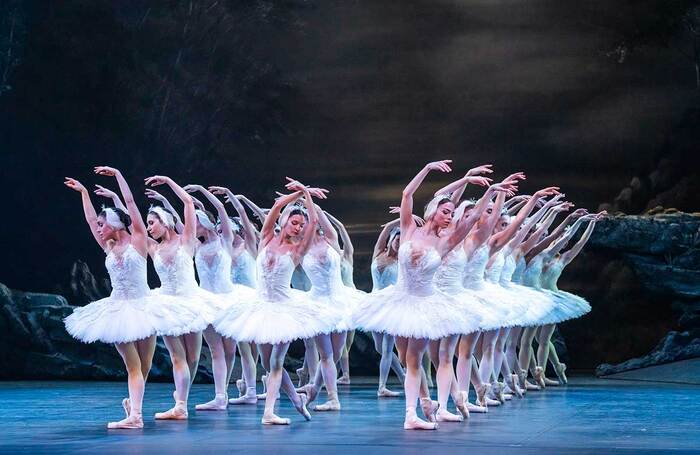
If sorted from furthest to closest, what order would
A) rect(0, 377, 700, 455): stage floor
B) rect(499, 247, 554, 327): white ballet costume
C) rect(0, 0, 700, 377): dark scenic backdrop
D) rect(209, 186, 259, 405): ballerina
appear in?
rect(0, 0, 700, 377): dark scenic backdrop
rect(499, 247, 554, 327): white ballet costume
rect(209, 186, 259, 405): ballerina
rect(0, 377, 700, 455): stage floor

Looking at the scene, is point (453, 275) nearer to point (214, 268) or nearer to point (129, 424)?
point (214, 268)

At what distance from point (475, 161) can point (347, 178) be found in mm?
1584

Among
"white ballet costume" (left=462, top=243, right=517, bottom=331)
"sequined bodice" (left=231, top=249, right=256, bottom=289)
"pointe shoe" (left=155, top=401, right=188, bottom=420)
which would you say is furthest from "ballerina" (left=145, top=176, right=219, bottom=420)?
"white ballet costume" (left=462, top=243, right=517, bottom=331)

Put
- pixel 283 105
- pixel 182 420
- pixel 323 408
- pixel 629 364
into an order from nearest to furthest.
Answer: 1. pixel 182 420
2. pixel 323 408
3. pixel 629 364
4. pixel 283 105

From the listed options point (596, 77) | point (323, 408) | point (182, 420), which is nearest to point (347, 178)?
point (596, 77)

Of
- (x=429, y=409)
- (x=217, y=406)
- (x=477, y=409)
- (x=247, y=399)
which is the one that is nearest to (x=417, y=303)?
(x=429, y=409)

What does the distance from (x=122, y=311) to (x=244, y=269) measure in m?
2.71

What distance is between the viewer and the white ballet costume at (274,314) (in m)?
7.01

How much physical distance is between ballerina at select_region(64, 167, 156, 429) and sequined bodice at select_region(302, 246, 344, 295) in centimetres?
179

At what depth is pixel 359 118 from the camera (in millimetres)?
13789

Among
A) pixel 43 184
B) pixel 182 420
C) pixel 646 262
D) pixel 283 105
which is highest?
pixel 283 105

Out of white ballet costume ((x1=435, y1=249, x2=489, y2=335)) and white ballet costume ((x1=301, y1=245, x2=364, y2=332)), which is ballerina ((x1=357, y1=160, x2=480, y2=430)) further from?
white ballet costume ((x1=301, y1=245, x2=364, y2=332))

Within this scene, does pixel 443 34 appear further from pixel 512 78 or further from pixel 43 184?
pixel 43 184

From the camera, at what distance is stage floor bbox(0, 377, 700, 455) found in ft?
19.2
